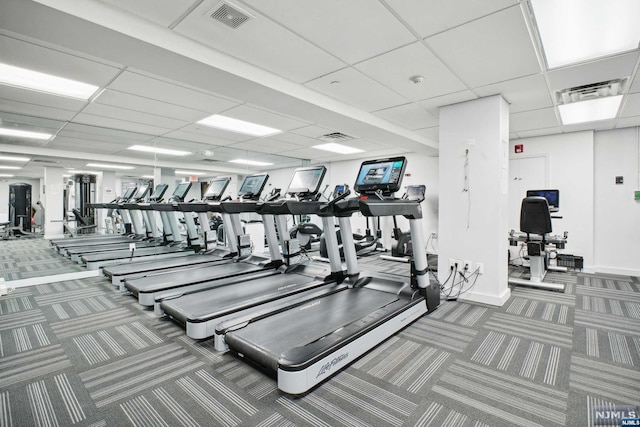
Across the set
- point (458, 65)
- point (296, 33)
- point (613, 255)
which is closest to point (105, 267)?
point (296, 33)

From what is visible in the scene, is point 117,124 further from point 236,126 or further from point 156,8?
point 156,8

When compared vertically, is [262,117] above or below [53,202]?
above

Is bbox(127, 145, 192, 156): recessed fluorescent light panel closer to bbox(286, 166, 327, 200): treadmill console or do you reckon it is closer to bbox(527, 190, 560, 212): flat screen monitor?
bbox(286, 166, 327, 200): treadmill console

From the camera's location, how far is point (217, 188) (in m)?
5.68

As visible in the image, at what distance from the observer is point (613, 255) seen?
5301 mm

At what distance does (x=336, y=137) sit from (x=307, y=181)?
2.30 metres

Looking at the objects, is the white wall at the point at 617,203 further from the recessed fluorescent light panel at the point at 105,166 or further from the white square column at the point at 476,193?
the recessed fluorescent light panel at the point at 105,166

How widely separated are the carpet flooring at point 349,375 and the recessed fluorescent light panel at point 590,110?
269cm

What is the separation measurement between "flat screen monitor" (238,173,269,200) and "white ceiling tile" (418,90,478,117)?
2.58 m

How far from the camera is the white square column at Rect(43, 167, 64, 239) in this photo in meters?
7.20

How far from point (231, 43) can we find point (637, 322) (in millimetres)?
4811

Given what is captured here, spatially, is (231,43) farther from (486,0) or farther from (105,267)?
(105,267)

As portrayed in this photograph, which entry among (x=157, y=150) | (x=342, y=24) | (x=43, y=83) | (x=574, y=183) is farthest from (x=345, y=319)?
(x=157, y=150)

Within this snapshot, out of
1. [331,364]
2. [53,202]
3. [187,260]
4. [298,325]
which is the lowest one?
[331,364]
